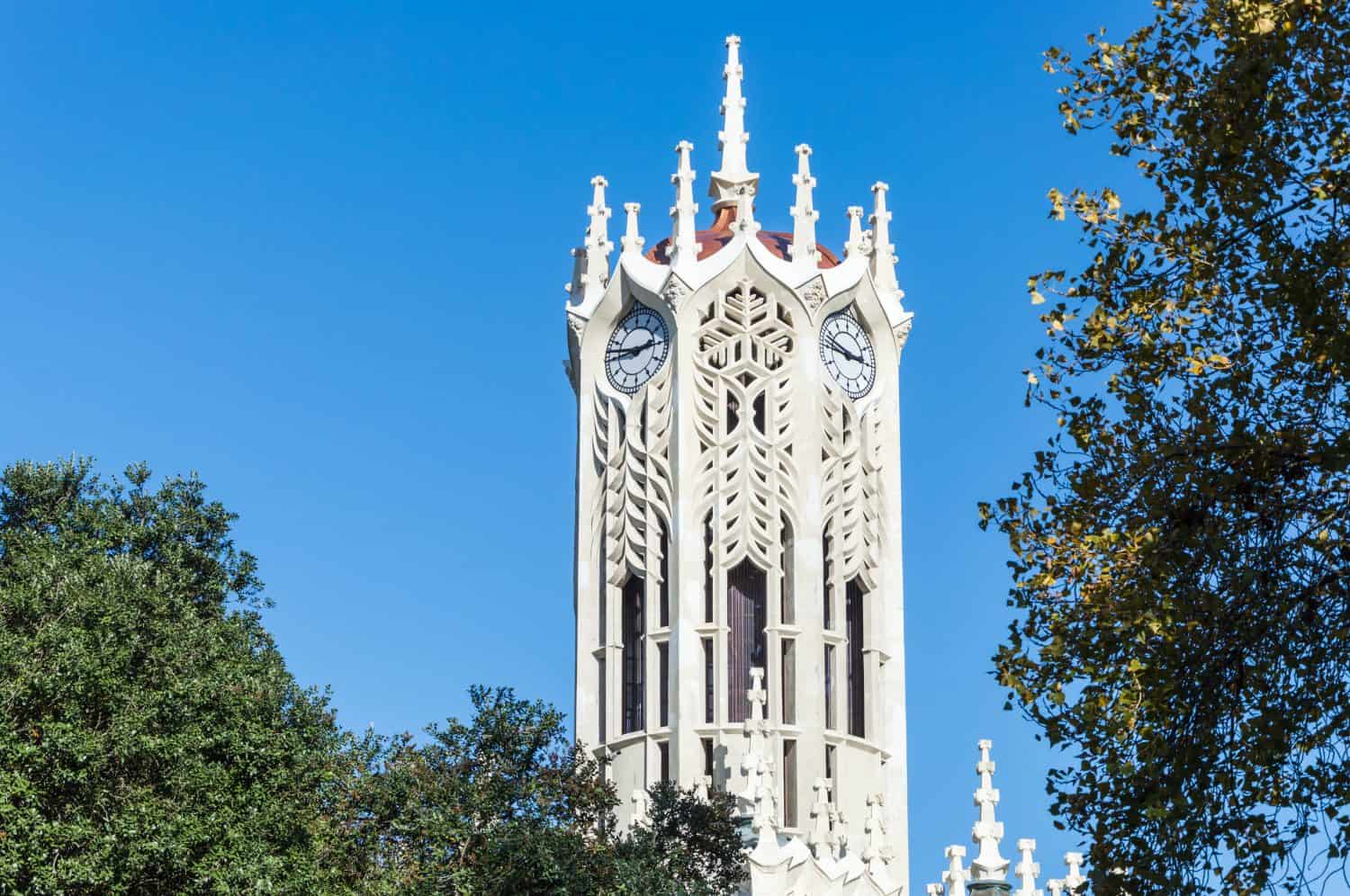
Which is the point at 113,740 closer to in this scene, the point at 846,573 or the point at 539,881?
the point at 539,881

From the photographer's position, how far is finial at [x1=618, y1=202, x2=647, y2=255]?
5628 cm

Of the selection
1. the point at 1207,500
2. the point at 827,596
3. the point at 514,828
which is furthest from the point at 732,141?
the point at 1207,500

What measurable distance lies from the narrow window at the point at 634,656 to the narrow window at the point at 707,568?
5.23ft

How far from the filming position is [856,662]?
2167 inches

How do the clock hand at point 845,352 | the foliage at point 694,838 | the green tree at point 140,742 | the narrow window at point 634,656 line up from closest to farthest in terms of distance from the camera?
1. the green tree at point 140,742
2. the foliage at point 694,838
3. the narrow window at point 634,656
4. the clock hand at point 845,352

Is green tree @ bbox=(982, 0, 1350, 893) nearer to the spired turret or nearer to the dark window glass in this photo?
the spired turret

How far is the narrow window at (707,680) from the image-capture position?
5259 centimetres

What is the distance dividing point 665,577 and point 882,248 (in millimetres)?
10766

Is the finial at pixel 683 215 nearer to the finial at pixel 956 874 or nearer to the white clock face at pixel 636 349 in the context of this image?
the white clock face at pixel 636 349

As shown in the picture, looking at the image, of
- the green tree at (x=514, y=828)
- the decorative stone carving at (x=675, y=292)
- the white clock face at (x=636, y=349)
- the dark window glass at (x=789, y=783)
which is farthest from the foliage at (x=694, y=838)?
the white clock face at (x=636, y=349)

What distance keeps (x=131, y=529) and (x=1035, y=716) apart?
24.8 m

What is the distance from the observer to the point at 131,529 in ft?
129

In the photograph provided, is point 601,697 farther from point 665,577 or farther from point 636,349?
point 636,349

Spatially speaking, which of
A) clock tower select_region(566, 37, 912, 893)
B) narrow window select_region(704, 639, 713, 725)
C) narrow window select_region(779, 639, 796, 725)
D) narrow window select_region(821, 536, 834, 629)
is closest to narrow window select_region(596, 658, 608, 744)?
clock tower select_region(566, 37, 912, 893)
